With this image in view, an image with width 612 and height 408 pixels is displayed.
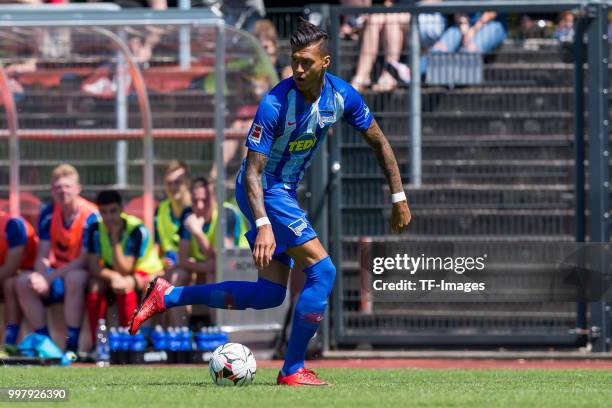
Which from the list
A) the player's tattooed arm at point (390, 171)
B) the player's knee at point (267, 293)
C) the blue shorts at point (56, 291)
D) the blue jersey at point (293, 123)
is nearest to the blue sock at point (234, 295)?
the player's knee at point (267, 293)

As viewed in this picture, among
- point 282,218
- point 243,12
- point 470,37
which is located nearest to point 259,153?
point 282,218

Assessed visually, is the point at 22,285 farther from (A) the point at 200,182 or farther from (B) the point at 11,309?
(A) the point at 200,182

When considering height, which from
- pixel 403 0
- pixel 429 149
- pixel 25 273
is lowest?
pixel 25 273

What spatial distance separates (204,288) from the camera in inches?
351

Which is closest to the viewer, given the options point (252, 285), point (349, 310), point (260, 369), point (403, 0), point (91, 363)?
Answer: point (252, 285)

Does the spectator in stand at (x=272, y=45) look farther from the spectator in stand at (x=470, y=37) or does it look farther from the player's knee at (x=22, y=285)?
the player's knee at (x=22, y=285)

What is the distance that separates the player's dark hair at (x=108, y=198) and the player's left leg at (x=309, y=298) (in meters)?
4.56

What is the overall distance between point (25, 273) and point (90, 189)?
134 centimetres

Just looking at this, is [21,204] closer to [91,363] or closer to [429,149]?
[91,363]

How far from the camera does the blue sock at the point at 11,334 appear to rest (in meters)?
13.1

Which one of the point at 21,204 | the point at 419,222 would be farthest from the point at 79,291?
the point at 419,222

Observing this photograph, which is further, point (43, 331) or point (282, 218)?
point (43, 331)

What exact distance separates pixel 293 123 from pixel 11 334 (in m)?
5.67

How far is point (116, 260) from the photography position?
1280 cm
